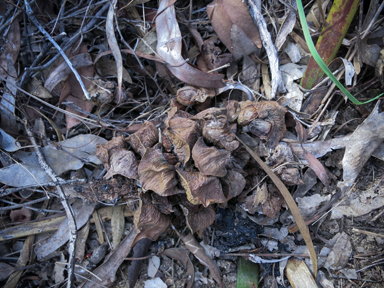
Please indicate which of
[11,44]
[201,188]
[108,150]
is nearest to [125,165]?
[108,150]

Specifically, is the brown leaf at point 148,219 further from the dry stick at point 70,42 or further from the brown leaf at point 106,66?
the dry stick at point 70,42

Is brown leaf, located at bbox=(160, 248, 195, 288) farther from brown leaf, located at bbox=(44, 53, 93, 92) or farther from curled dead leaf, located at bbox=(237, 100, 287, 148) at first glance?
brown leaf, located at bbox=(44, 53, 93, 92)

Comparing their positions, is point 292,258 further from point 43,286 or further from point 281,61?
point 43,286

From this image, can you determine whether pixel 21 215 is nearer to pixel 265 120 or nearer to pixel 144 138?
pixel 144 138

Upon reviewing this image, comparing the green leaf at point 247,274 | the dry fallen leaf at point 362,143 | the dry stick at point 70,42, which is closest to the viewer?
the dry fallen leaf at point 362,143

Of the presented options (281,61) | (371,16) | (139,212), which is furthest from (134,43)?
(371,16)

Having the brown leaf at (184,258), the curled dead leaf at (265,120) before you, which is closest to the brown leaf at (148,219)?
the brown leaf at (184,258)

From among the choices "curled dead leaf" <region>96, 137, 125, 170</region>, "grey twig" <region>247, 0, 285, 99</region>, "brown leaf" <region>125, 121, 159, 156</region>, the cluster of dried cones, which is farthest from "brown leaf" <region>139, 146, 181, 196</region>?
"grey twig" <region>247, 0, 285, 99</region>
